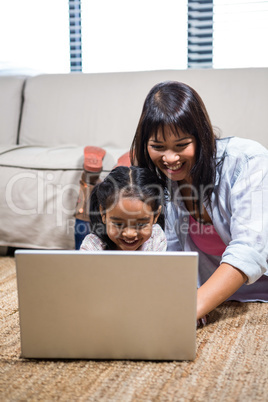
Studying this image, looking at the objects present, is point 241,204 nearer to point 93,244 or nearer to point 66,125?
point 93,244

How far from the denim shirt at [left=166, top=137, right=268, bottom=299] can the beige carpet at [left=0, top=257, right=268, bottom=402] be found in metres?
0.18

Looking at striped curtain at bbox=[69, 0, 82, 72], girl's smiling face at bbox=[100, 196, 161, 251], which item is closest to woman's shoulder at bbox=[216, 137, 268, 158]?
girl's smiling face at bbox=[100, 196, 161, 251]

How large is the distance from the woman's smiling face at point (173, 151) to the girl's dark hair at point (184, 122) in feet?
0.04

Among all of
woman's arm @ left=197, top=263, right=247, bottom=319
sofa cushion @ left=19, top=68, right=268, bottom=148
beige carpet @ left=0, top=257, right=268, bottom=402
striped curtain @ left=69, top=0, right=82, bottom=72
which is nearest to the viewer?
beige carpet @ left=0, top=257, right=268, bottom=402

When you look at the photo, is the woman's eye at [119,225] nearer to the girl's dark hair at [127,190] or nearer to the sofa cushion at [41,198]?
the girl's dark hair at [127,190]

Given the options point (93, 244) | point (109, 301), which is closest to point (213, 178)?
point (93, 244)

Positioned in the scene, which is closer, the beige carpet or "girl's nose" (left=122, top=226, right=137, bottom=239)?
the beige carpet

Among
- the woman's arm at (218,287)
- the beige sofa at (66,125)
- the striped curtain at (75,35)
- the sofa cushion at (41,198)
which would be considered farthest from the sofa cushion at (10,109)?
the woman's arm at (218,287)

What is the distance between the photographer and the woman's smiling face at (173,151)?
1106 mm

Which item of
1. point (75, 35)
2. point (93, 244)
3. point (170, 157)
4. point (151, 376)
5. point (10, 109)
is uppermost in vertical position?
point (75, 35)

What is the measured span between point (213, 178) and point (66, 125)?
111 centimetres

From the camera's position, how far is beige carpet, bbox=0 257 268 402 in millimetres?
771

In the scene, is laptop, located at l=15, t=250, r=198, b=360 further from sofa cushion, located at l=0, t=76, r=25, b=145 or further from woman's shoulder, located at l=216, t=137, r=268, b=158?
sofa cushion, located at l=0, t=76, r=25, b=145

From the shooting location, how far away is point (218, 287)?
101 centimetres
